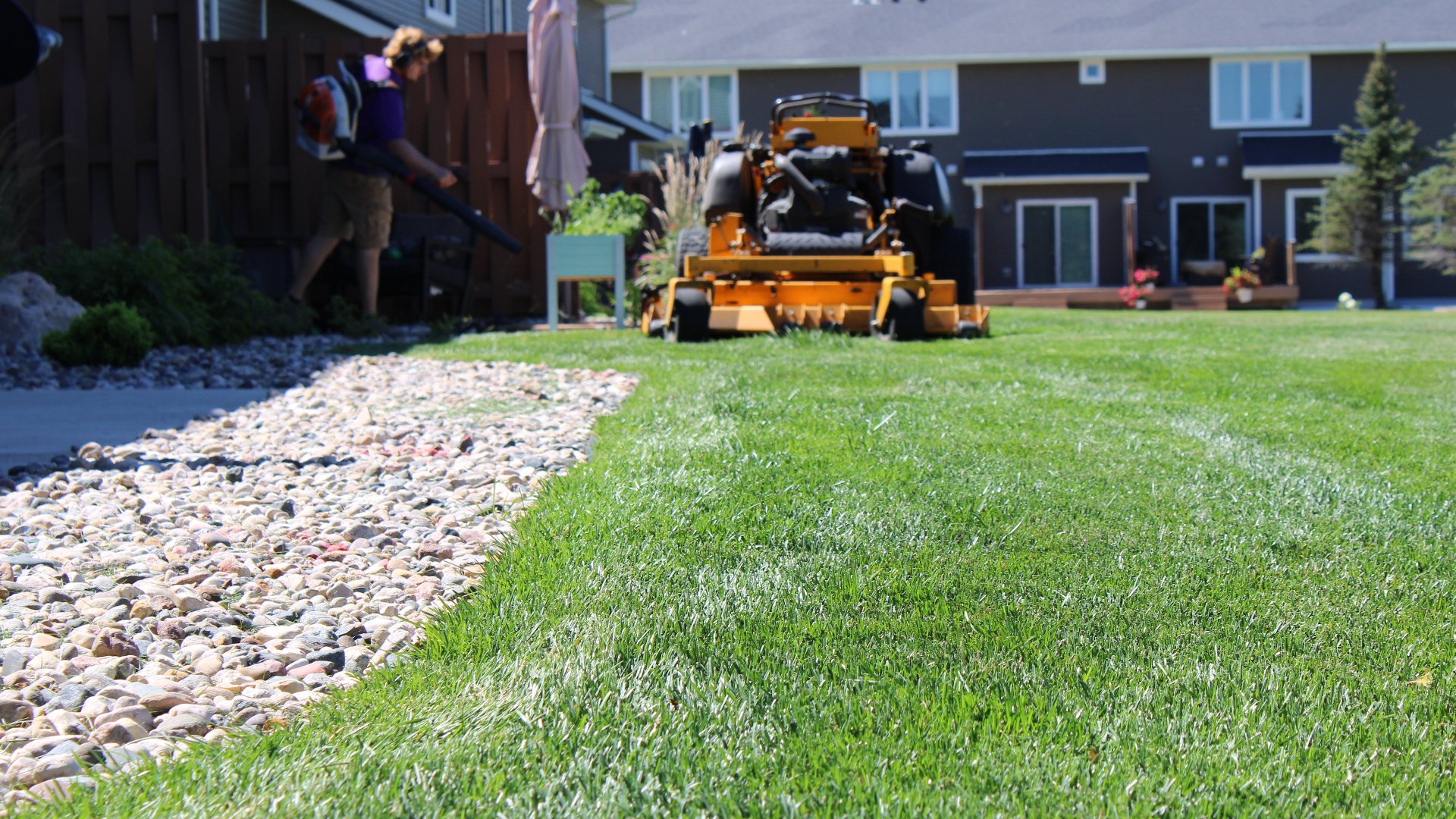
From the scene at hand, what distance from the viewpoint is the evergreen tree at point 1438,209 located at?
73.6ft

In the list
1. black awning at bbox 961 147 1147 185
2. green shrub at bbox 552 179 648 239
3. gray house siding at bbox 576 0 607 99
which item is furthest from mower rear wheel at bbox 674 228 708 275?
black awning at bbox 961 147 1147 185

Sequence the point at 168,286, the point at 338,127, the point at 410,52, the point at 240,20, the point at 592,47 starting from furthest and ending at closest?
the point at 592,47 → the point at 240,20 → the point at 410,52 → the point at 338,127 → the point at 168,286

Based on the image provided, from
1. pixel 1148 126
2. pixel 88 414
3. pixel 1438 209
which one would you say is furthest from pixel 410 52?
pixel 1148 126

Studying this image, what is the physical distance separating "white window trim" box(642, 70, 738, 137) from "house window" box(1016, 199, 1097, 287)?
5601 mm

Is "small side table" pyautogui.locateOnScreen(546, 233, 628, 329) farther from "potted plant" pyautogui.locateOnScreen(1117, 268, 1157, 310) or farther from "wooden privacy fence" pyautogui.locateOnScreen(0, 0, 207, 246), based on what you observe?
"potted plant" pyautogui.locateOnScreen(1117, 268, 1157, 310)

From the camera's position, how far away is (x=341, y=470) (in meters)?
4.25

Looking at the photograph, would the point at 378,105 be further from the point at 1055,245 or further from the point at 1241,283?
the point at 1055,245

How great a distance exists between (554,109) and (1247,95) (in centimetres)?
1879

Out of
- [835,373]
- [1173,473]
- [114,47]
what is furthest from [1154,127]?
[1173,473]

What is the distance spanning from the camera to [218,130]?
11969 mm

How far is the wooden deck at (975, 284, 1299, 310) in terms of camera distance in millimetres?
22125

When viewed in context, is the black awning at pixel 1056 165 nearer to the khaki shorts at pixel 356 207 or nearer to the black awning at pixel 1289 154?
the black awning at pixel 1289 154

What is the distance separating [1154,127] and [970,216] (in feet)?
12.2

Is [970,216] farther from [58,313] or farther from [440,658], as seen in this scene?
[440,658]
